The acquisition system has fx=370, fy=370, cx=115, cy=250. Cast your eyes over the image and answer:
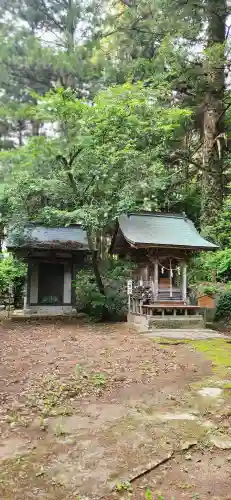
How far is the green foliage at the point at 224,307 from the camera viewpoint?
15078 millimetres

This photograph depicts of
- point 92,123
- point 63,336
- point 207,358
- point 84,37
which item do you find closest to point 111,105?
point 92,123

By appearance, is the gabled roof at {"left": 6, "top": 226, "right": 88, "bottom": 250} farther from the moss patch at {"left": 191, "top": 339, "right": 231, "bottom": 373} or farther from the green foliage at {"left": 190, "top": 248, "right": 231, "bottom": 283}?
the moss patch at {"left": 191, "top": 339, "right": 231, "bottom": 373}

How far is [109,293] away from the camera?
15750 mm

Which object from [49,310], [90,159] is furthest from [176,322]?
[49,310]

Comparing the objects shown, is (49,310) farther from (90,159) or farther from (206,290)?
(90,159)

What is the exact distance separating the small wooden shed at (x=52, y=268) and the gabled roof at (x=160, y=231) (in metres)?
3.92

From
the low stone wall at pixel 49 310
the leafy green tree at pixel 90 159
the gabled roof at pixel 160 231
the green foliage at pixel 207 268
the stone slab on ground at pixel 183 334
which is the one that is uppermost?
the leafy green tree at pixel 90 159

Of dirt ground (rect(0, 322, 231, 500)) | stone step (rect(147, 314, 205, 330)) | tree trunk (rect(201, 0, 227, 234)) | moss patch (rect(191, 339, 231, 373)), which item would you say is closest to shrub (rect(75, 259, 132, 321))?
stone step (rect(147, 314, 205, 330))

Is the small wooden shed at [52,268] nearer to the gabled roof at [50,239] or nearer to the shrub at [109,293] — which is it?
the gabled roof at [50,239]

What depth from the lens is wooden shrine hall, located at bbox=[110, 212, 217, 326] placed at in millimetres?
13242

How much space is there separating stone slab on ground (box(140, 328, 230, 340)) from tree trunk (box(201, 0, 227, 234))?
639cm

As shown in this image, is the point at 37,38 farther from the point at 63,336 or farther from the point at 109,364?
the point at 109,364

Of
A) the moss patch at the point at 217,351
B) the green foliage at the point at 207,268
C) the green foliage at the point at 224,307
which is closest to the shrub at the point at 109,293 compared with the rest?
the green foliage at the point at 207,268

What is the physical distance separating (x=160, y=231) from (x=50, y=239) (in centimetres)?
623
